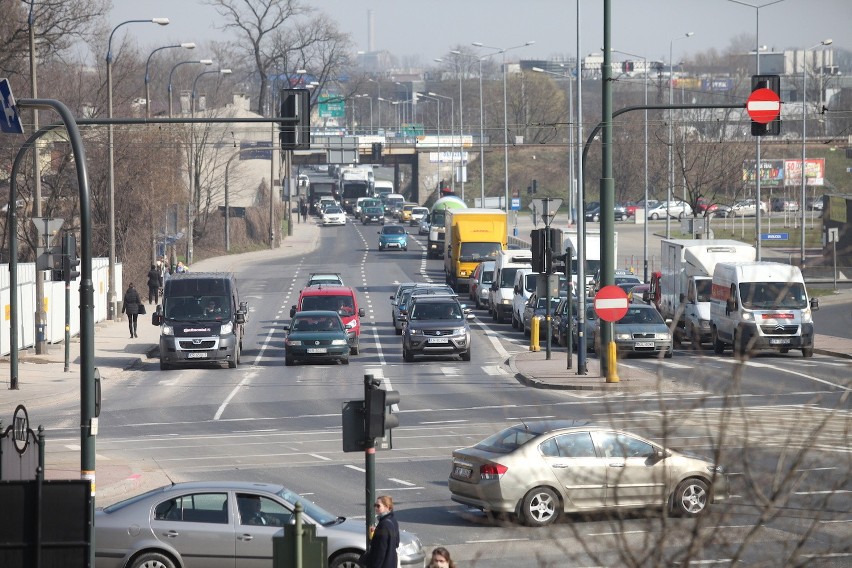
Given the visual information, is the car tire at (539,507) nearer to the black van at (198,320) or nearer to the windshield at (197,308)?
the black van at (198,320)

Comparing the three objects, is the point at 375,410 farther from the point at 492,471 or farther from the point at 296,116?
the point at 296,116

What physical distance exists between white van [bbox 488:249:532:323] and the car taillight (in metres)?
31.2

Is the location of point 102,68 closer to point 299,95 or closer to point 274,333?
point 274,333

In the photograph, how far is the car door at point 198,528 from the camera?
13.4 meters

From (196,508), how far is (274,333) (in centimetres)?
3244

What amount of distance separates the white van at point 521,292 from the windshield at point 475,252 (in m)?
12.4

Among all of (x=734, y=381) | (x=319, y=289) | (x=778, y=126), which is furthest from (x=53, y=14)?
(x=734, y=381)

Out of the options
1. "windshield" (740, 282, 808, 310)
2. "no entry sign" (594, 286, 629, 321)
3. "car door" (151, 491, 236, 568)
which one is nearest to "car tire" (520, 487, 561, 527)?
"car door" (151, 491, 236, 568)

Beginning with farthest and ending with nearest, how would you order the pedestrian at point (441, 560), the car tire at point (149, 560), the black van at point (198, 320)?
the black van at point (198, 320)
the car tire at point (149, 560)
the pedestrian at point (441, 560)

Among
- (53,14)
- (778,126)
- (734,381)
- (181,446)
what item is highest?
(53,14)

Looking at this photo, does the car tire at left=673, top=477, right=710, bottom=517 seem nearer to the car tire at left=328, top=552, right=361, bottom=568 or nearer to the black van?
the car tire at left=328, top=552, right=361, bottom=568

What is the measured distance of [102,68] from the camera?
72438 millimetres

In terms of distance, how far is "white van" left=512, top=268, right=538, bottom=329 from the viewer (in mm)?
44500

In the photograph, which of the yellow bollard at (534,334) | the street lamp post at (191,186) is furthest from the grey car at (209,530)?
the street lamp post at (191,186)
